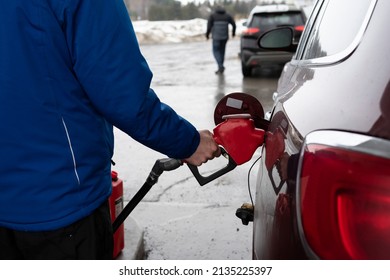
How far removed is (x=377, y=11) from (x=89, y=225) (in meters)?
1.14

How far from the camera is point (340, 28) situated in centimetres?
173

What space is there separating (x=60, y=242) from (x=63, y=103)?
49 centimetres

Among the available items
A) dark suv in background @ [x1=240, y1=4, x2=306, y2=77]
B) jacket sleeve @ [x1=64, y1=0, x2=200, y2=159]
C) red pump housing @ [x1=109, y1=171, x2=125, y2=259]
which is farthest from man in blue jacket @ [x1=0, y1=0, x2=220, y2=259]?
dark suv in background @ [x1=240, y1=4, x2=306, y2=77]

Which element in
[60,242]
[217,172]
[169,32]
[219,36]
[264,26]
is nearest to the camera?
[60,242]

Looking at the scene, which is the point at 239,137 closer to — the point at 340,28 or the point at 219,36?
the point at 340,28

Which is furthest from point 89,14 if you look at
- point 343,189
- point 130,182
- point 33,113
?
point 130,182

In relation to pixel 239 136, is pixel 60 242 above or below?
below

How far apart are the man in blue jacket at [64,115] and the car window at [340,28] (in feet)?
1.90

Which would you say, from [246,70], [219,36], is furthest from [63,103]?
[219,36]

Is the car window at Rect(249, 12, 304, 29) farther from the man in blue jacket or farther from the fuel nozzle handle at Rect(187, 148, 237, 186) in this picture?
the man in blue jacket

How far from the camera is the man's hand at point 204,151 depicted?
1.88m
